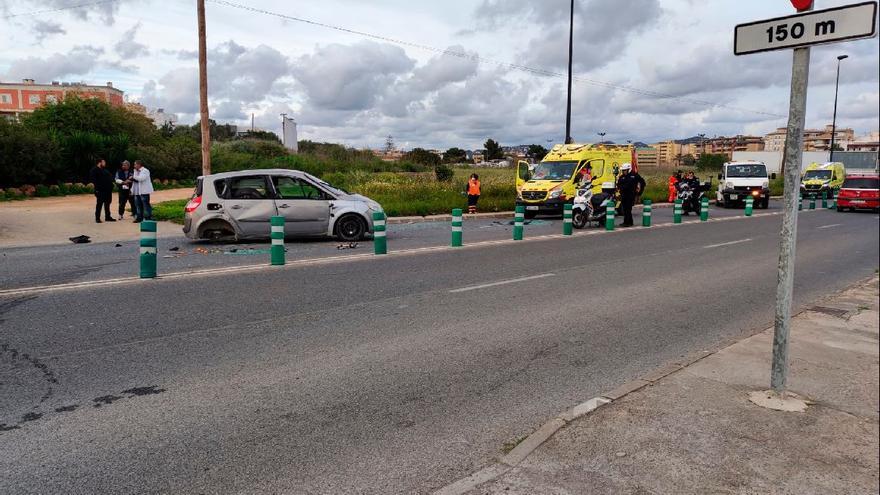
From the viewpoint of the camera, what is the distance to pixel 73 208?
21750 mm

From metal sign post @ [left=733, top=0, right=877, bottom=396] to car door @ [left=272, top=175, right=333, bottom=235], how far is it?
447 inches

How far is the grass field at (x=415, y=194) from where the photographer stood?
22.7 m

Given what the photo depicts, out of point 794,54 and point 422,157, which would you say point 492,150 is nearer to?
point 422,157

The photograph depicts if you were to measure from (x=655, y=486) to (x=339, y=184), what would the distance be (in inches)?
1093

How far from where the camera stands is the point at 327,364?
556 centimetres

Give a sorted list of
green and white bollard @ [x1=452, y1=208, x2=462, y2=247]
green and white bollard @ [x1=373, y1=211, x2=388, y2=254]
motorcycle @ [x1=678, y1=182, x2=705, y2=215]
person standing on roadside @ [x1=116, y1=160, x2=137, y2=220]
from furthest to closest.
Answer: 1. motorcycle @ [x1=678, y1=182, x2=705, y2=215]
2. person standing on roadside @ [x1=116, y1=160, x2=137, y2=220]
3. green and white bollard @ [x1=452, y1=208, x2=462, y2=247]
4. green and white bollard @ [x1=373, y1=211, x2=388, y2=254]

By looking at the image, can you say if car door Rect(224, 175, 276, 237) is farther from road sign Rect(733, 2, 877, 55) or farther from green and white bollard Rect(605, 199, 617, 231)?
road sign Rect(733, 2, 877, 55)

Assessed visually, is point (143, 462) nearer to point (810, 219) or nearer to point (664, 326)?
point (664, 326)

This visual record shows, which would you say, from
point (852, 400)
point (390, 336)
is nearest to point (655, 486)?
point (852, 400)

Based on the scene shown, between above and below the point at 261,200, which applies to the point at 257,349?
below

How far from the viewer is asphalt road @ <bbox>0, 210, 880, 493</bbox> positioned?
146 inches

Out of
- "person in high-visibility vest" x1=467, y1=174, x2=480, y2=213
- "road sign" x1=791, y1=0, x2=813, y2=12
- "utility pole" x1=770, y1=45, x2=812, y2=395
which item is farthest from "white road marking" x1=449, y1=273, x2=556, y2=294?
"person in high-visibility vest" x1=467, y1=174, x2=480, y2=213

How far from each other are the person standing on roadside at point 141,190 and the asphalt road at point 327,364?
944 centimetres

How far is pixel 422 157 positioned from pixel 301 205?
147ft
